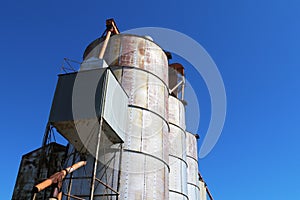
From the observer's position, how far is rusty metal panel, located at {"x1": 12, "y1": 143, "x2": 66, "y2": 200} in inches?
719

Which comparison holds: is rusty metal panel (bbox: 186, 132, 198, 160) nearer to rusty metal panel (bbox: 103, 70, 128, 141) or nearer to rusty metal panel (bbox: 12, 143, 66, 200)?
rusty metal panel (bbox: 12, 143, 66, 200)

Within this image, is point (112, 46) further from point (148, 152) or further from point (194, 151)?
point (194, 151)

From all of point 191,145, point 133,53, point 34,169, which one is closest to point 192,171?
point 191,145

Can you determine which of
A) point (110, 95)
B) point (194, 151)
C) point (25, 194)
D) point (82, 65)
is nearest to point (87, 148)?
point (110, 95)

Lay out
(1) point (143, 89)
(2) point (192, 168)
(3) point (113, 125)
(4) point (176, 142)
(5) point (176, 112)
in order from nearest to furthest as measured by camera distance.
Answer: (3) point (113, 125)
(1) point (143, 89)
(4) point (176, 142)
(5) point (176, 112)
(2) point (192, 168)

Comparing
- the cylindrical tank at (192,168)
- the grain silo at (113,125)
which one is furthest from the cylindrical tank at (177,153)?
the cylindrical tank at (192,168)

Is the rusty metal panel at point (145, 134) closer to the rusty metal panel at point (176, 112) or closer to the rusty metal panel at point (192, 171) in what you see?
the rusty metal panel at point (176, 112)

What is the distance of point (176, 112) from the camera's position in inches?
807

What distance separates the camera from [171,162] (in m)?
17.9

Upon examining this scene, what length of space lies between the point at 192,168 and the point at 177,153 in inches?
234

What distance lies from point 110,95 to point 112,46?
14.6 feet

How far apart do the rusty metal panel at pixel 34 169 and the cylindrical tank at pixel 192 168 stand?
10.2 metres

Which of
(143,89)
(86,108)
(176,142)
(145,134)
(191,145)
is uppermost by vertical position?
(191,145)

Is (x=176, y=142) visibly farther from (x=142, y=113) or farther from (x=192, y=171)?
(x=142, y=113)
